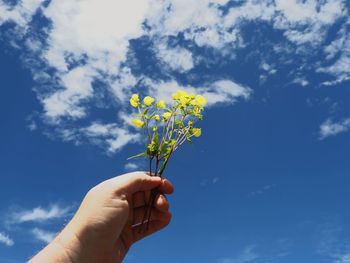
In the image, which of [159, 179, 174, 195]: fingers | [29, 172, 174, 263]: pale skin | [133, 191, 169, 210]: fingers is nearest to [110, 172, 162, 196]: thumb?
[29, 172, 174, 263]: pale skin

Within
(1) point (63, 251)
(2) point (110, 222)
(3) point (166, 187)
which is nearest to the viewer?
(1) point (63, 251)

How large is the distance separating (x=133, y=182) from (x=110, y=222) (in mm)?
428

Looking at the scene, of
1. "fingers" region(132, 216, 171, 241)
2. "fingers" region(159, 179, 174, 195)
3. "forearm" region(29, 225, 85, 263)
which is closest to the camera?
"forearm" region(29, 225, 85, 263)

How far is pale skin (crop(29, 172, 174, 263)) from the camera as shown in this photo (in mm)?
3451

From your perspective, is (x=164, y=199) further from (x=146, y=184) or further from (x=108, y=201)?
(x=108, y=201)

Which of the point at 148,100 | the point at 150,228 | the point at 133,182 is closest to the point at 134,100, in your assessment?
the point at 148,100

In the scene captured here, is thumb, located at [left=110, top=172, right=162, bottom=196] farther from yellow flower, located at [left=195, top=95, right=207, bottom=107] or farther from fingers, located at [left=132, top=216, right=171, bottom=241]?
yellow flower, located at [left=195, top=95, right=207, bottom=107]

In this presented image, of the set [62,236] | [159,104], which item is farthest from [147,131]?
[62,236]

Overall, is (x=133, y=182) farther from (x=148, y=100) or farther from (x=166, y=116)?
(x=148, y=100)

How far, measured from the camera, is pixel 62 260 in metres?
3.37

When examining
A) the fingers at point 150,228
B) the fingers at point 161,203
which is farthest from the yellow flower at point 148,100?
the fingers at point 150,228

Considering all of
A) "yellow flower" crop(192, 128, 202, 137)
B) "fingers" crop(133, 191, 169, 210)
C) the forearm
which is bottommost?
the forearm

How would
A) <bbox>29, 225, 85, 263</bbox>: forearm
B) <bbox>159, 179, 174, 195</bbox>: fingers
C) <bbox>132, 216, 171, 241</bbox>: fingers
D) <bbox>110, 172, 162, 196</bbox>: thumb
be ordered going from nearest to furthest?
<bbox>29, 225, 85, 263</bbox>: forearm, <bbox>110, 172, 162, 196</bbox>: thumb, <bbox>159, 179, 174, 195</bbox>: fingers, <bbox>132, 216, 171, 241</bbox>: fingers

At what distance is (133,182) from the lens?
152 inches
